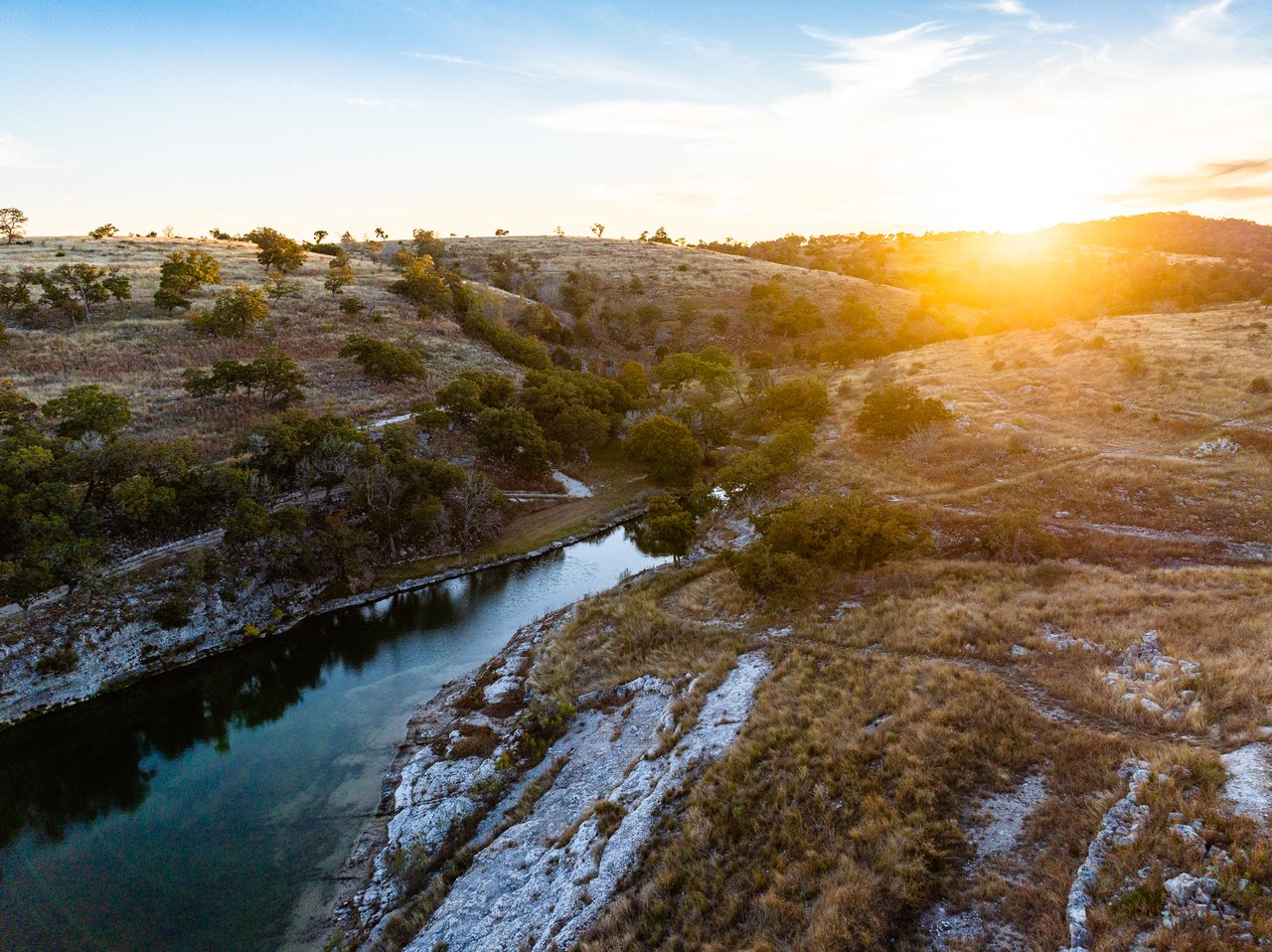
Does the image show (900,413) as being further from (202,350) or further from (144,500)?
(202,350)

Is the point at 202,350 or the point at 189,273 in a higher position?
the point at 189,273

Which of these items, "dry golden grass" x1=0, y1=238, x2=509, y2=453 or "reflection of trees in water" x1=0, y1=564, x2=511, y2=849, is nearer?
"reflection of trees in water" x1=0, y1=564, x2=511, y2=849

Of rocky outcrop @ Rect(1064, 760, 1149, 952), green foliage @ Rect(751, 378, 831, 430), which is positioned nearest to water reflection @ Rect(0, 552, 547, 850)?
rocky outcrop @ Rect(1064, 760, 1149, 952)

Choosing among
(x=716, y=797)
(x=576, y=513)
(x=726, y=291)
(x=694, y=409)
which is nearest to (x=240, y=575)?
(x=576, y=513)

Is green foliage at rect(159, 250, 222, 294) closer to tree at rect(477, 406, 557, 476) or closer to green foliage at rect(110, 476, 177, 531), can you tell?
tree at rect(477, 406, 557, 476)

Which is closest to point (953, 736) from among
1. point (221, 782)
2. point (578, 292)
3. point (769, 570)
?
point (769, 570)

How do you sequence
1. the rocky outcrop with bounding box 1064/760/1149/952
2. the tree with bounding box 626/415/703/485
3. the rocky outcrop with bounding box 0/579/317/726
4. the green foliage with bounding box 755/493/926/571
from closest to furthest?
the rocky outcrop with bounding box 1064/760/1149/952, the rocky outcrop with bounding box 0/579/317/726, the green foliage with bounding box 755/493/926/571, the tree with bounding box 626/415/703/485

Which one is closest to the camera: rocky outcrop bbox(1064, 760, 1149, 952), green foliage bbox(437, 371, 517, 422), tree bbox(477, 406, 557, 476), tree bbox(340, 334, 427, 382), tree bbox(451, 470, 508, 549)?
rocky outcrop bbox(1064, 760, 1149, 952)
